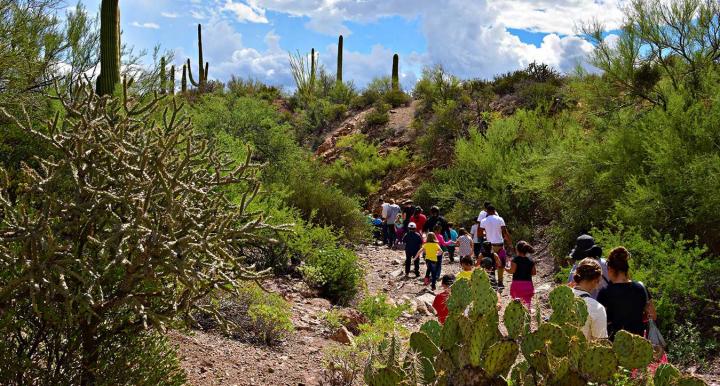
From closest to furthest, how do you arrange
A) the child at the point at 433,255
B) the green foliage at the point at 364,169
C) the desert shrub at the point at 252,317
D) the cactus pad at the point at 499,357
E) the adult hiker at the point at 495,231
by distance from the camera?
the cactus pad at the point at 499,357, the desert shrub at the point at 252,317, the child at the point at 433,255, the adult hiker at the point at 495,231, the green foliage at the point at 364,169

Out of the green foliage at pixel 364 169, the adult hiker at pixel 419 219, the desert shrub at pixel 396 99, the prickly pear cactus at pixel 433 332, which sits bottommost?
the prickly pear cactus at pixel 433 332

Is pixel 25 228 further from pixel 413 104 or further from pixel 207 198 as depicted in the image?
pixel 413 104

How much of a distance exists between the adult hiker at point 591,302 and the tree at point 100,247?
95.1 inches

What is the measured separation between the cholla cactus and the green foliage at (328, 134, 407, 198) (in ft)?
83.5

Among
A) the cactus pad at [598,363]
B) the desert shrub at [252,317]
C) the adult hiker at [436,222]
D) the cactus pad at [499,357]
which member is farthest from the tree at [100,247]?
the adult hiker at [436,222]

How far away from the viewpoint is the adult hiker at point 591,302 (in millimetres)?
4625

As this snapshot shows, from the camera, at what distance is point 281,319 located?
7.48m

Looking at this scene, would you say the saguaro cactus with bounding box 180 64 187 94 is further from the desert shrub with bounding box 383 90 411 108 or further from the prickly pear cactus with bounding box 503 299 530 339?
the prickly pear cactus with bounding box 503 299 530 339

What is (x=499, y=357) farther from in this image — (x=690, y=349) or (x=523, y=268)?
(x=523, y=268)

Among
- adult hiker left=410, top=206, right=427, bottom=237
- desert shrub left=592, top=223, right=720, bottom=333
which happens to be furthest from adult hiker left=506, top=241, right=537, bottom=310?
adult hiker left=410, top=206, right=427, bottom=237

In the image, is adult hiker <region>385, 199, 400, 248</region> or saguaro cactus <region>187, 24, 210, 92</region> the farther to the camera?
saguaro cactus <region>187, 24, 210, 92</region>

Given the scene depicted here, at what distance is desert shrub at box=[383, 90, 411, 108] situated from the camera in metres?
39.1

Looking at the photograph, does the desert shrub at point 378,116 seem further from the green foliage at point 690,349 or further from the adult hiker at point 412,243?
the green foliage at point 690,349

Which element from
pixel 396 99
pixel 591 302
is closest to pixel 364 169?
pixel 396 99
